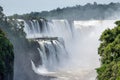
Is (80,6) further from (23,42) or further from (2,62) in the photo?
(2,62)

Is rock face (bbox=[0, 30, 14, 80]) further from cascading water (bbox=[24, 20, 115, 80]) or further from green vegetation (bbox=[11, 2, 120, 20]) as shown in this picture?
green vegetation (bbox=[11, 2, 120, 20])

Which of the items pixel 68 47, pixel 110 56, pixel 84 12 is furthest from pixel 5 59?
pixel 84 12

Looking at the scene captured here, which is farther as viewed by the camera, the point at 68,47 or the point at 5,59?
the point at 68,47

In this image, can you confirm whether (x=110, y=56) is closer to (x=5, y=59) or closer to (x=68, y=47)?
(x=5, y=59)

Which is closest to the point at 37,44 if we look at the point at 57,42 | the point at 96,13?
the point at 57,42

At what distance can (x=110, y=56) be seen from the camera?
118ft

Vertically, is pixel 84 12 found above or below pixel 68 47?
above

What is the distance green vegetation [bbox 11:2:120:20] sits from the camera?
14455 centimetres

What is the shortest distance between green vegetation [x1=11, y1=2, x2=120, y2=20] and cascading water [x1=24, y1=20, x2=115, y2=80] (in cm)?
2910

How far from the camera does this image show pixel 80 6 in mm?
164875

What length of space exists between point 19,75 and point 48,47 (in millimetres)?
14367

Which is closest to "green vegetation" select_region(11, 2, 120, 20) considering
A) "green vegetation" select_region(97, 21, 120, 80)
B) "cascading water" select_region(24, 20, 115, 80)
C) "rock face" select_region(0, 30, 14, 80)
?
"cascading water" select_region(24, 20, 115, 80)

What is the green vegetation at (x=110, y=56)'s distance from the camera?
3350cm

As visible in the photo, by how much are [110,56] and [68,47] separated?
6110cm
